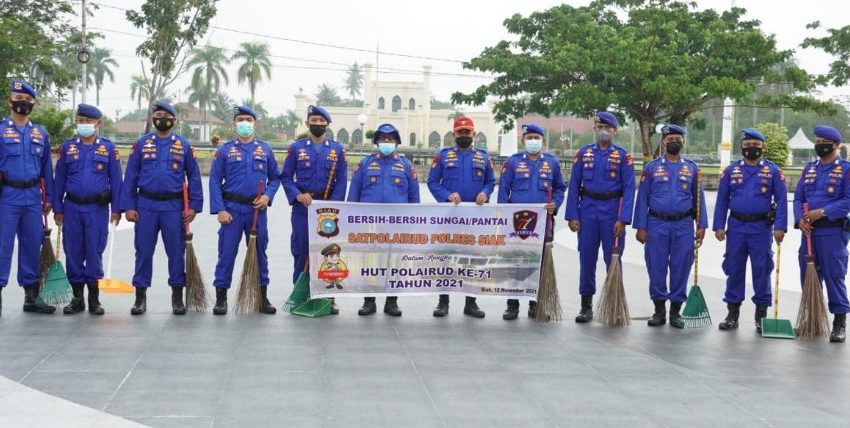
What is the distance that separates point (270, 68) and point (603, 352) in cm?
6921

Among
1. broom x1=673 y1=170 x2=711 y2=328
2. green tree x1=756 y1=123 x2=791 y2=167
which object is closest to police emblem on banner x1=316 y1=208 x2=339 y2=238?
broom x1=673 y1=170 x2=711 y2=328

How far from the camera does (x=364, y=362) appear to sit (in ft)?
21.3

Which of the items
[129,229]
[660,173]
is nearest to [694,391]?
[660,173]

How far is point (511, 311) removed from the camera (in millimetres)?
8422

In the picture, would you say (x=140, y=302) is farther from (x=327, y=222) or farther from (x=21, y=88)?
(x=21, y=88)

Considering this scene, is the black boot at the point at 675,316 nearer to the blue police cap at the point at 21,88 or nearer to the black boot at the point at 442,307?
the black boot at the point at 442,307

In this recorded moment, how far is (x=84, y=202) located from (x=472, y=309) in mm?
3341

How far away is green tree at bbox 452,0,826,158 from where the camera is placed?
67.0 ft

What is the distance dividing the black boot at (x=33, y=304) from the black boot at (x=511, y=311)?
3.72m

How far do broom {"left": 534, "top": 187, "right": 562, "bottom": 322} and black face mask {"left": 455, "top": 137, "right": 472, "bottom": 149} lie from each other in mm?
902

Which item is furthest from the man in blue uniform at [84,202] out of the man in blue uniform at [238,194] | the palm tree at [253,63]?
the palm tree at [253,63]

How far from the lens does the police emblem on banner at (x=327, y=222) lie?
8.14 meters

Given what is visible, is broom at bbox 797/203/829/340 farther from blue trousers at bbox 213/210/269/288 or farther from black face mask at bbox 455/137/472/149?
blue trousers at bbox 213/210/269/288

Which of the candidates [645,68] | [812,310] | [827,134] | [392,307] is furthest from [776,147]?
[392,307]
